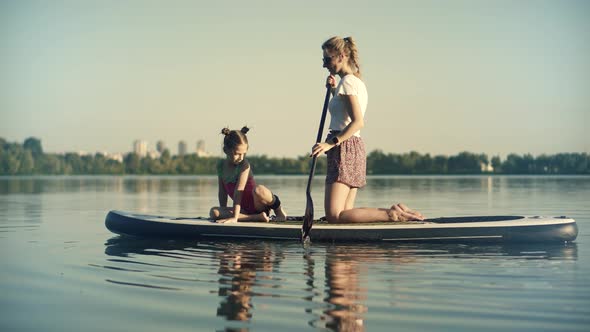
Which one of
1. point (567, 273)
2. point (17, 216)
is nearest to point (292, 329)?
point (567, 273)

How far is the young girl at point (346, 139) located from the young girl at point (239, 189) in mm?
917

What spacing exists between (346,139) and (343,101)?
1.43 ft

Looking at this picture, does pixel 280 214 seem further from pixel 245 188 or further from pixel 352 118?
pixel 352 118

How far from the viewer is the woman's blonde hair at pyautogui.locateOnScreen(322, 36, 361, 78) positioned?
832 cm

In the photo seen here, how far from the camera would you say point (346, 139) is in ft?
26.6

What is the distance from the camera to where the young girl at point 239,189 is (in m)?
8.73

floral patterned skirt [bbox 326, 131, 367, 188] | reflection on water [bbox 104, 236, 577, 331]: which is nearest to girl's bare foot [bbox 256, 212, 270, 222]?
reflection on water [bbox 104, 236, 577, 331]

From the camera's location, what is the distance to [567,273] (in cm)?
604

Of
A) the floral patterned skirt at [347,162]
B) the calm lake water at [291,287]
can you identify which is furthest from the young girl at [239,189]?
the floral patterned skirt at [347,162]

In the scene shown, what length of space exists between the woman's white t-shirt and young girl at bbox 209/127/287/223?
3.90 ft

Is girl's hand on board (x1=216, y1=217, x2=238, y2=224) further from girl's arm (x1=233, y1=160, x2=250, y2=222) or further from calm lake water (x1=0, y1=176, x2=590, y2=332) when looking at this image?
calm lake water (x1=0, y1=176, x2=590, y2=332)

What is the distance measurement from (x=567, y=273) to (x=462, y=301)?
1.71 metres

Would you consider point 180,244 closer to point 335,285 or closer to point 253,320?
point 335,285

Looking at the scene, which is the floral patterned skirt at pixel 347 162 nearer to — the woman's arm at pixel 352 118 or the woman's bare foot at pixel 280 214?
the woman's arm at pixel 352 118
